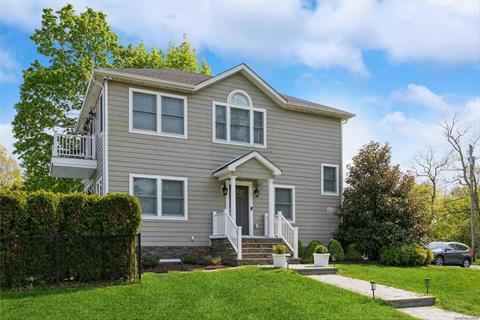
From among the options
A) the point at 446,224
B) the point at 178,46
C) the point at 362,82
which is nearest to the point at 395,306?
the point at 362,82

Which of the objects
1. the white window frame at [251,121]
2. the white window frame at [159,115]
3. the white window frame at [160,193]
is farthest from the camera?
the white window frame at [251,121]

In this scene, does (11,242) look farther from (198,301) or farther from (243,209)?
(243,209)

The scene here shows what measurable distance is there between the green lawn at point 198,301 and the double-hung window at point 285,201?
7.16 metres

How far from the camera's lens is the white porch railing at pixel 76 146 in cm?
1731

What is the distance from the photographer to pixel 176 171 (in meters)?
17.0

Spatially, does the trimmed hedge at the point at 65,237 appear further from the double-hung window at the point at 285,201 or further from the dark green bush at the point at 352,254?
the dark green bush at the point at 352,254

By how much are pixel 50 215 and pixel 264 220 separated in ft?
29.5

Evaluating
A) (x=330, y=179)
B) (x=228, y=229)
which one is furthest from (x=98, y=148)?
(x=330, y=179)

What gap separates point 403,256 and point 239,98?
8216 mm

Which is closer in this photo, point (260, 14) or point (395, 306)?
point (395, 306)

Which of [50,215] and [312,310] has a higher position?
[50,215]

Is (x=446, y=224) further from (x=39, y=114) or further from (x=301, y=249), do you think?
(x=39, y=114)

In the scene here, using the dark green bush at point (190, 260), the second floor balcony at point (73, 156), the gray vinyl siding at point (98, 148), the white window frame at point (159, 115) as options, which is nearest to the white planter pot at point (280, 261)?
the dark green bush at point (190, 260)

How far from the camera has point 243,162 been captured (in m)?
17.0
